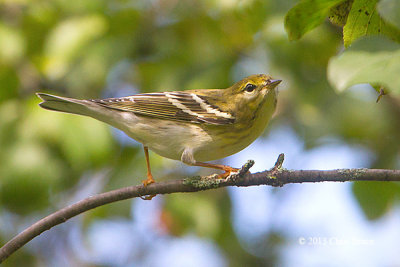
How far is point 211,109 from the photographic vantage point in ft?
10.6

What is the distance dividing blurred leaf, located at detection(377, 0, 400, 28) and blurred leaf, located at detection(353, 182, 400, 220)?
2685 millimetres

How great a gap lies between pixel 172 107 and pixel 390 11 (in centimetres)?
234

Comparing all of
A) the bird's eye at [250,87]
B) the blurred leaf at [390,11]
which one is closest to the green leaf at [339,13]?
the blurred leaf at [390,11]

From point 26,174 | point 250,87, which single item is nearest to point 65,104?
point 26,174

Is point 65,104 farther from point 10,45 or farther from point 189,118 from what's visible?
point 10,45

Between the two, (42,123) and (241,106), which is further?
(42,123)

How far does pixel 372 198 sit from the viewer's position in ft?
11.5

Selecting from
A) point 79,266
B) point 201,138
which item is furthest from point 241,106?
point 79,266

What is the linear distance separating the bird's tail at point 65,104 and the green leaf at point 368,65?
2127 mm

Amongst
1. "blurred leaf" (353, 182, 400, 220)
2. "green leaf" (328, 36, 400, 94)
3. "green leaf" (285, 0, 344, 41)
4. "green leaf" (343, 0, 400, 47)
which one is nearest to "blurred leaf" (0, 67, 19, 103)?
"blurred leaf" (353, 182, 400, 220)

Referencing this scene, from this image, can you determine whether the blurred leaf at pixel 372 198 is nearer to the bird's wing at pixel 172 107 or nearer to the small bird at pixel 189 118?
the small bird at pixel 189 118

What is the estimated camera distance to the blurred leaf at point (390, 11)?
0.94 metres

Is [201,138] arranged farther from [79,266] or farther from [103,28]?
[79,266]

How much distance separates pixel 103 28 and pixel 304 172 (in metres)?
2.74
